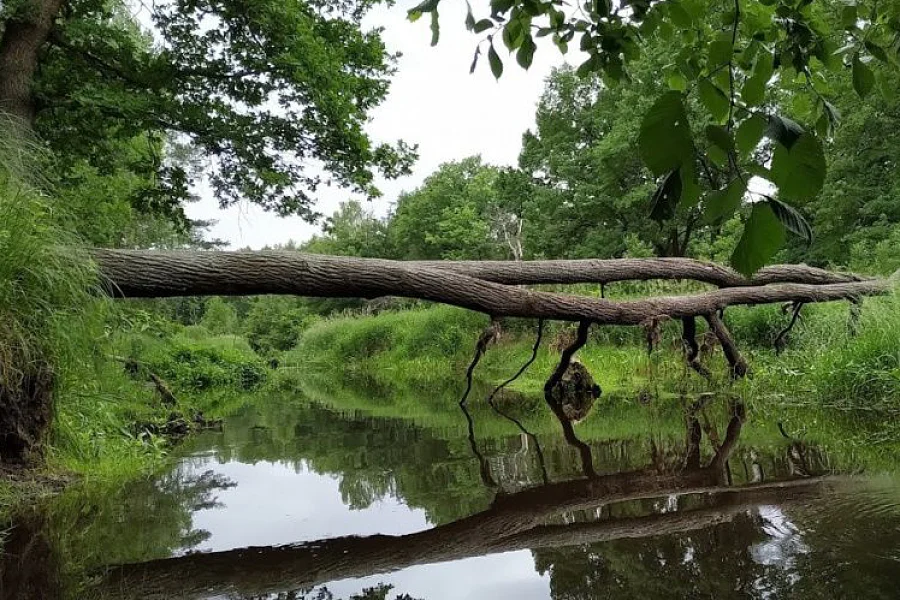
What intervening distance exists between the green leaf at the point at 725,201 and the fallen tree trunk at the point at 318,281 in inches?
157

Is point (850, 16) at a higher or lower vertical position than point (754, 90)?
higher

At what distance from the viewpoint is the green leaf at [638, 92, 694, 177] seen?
0.69 metres

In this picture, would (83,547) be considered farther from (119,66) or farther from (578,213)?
(578,213)

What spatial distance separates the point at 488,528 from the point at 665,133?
2.85 meters

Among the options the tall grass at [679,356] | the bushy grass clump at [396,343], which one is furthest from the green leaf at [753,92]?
the bushy grass clump at [396,343]

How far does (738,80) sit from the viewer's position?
Answer: 125 centimetres

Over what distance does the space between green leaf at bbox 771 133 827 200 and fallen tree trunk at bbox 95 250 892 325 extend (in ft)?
13.3

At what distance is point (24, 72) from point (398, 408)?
5.87m

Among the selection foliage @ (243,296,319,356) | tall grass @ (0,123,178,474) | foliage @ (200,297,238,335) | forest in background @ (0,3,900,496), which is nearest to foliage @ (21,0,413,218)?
forest in background @ (0,3,900,496)

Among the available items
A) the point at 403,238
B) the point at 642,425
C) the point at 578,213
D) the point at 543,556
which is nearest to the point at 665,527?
the point at 543,556

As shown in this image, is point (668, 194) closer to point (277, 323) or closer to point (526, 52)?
point (526, 52)

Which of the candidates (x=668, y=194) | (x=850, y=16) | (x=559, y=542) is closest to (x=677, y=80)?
(x=850, y=16)

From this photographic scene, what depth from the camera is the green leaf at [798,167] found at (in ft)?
2.21

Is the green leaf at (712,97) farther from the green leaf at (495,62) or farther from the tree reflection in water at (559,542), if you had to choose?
the tree reflection in water at (559,542)
